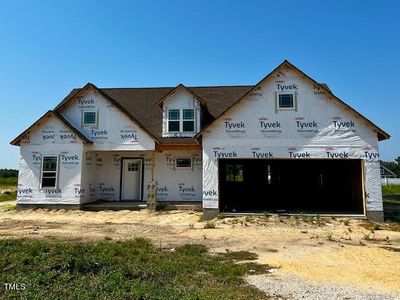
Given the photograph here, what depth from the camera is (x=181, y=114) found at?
1927 cm

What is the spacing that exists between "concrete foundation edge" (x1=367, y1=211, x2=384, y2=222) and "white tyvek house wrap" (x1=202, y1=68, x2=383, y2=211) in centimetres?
185

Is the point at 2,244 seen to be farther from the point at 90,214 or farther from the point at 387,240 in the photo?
the point at 387,240

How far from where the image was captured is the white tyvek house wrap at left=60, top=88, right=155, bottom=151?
18.3 meters

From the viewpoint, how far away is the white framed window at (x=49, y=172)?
1788cm

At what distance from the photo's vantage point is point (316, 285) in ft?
20.0

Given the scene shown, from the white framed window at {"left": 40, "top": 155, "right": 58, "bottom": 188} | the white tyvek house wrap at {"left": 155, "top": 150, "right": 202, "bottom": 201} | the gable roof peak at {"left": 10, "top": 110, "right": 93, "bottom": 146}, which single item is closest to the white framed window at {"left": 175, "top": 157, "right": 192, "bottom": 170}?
the white tyvek house wrap at {"left": 155, "top": 150, "right": 202, "bottom": 201}

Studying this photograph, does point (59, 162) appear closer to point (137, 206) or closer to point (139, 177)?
point (139, 177)

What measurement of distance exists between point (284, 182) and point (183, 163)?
686 cm

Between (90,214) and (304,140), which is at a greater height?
(304,140)

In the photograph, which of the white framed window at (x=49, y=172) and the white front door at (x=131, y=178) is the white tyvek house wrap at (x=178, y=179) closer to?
the white front door at (x=131, y=178)

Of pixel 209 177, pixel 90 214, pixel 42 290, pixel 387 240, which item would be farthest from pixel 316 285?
pixel 90 214

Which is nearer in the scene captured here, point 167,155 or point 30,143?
point 30,143

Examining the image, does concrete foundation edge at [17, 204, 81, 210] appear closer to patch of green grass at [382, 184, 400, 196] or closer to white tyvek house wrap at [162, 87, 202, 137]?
white tyvek house wrap at [162, 87, 202, 137]

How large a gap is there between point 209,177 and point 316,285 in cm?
1010
